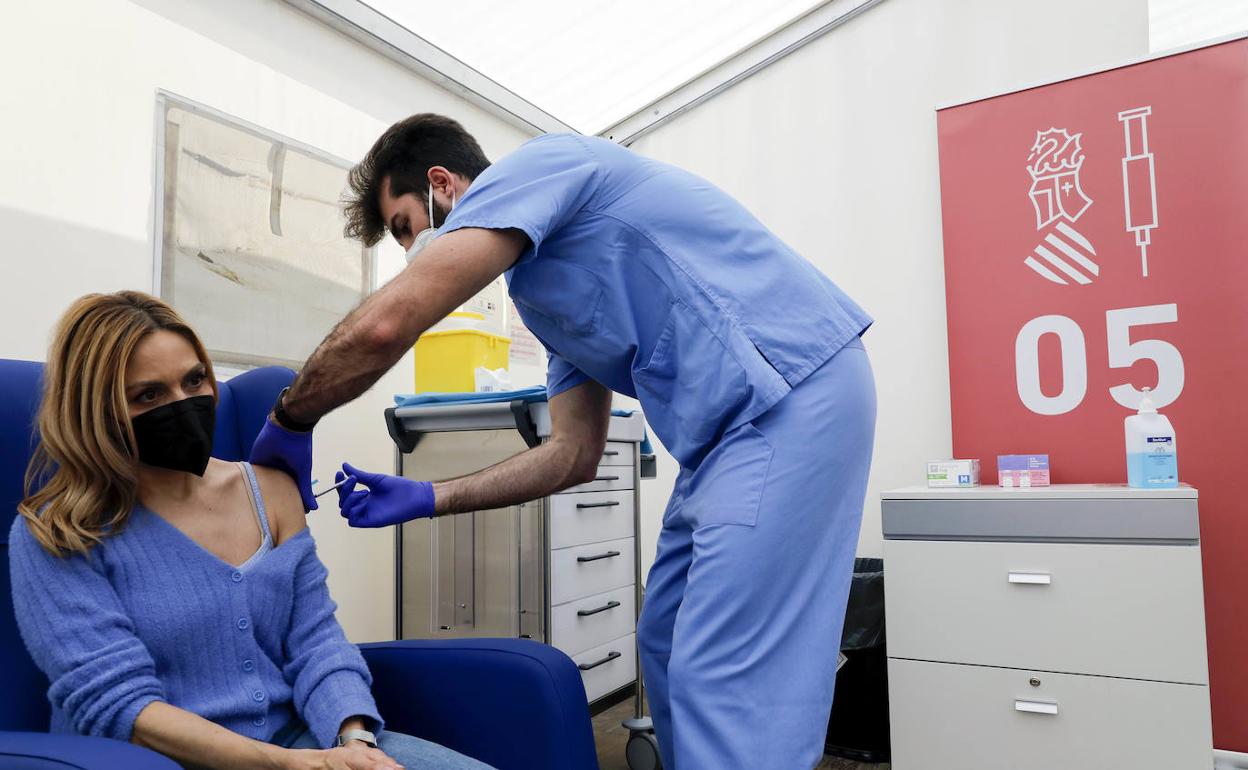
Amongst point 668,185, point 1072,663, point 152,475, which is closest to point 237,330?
point 152,475

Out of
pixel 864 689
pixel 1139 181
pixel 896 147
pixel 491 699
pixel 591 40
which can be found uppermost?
pixel 591 40

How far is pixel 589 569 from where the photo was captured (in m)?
2.00

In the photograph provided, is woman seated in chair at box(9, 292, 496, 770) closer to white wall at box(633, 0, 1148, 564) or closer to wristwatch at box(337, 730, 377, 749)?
wristwatch at box(337, 730, 377, 749)

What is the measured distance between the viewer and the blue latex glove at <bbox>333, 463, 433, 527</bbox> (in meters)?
1.14

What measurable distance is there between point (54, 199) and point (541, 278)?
3.67 feet

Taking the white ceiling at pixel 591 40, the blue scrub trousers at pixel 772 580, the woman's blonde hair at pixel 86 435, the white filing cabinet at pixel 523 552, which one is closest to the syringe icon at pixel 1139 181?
the white ceiling at pixel 591 40

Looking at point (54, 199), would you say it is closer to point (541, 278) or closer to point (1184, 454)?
point (541, 278)

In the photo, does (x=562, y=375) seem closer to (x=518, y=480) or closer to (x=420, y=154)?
(x=518, y=480)

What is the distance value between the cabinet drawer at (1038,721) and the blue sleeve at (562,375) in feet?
3.60

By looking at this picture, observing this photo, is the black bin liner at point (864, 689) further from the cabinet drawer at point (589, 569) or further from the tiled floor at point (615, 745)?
the cabinet drawer at point (589, 569)

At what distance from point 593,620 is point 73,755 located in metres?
1.41

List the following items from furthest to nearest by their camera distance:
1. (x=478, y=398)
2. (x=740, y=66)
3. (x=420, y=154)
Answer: (x=740, y=66) < (x=478, y=398) < (x=420, y=154)

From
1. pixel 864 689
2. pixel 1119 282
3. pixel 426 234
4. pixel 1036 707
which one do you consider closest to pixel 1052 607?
pixel 1036 707

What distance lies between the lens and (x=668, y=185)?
3.32 feet
